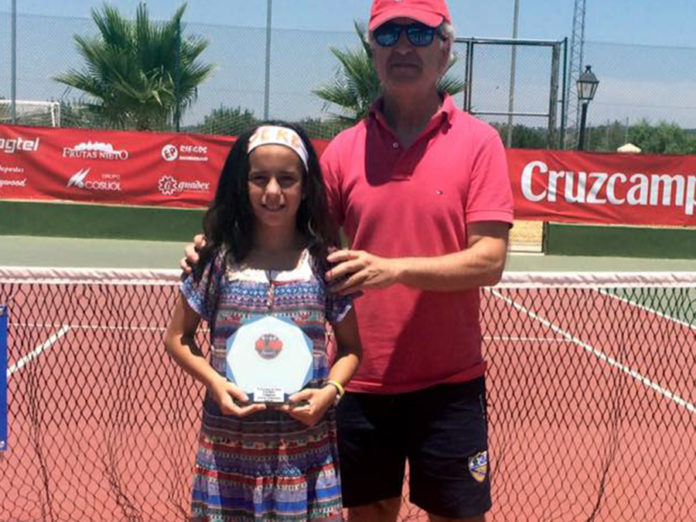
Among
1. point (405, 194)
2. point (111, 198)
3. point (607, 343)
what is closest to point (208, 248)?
point (405, 194)

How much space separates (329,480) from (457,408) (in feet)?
1.54

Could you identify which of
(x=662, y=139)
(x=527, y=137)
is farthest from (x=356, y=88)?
(x=662, y=139)

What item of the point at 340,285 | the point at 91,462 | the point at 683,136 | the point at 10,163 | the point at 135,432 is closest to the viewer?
the point at 340,285

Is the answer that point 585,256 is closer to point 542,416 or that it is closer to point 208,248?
Result: point 542,416

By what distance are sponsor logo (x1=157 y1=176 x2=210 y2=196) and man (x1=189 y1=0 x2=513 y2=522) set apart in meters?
11.6

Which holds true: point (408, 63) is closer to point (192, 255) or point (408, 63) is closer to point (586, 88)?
point (192, 255)

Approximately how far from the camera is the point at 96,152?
13.6m

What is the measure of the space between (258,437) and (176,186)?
12.1 m

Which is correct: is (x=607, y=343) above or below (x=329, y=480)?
below

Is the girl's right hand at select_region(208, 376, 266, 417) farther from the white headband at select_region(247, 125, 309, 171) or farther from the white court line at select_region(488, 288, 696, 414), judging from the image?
the white court line at select_region(488, 288, 696, 414)

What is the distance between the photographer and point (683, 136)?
33.7 metres

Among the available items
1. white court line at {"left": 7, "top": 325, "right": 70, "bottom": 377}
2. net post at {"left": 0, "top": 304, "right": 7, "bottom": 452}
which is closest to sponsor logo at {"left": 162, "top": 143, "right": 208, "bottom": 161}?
white court line at {"left": 7, "top": 325, "right": 70, "bottom": 377}

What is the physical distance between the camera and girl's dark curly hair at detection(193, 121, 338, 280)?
2254mm

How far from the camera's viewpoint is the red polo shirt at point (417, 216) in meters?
2.39
